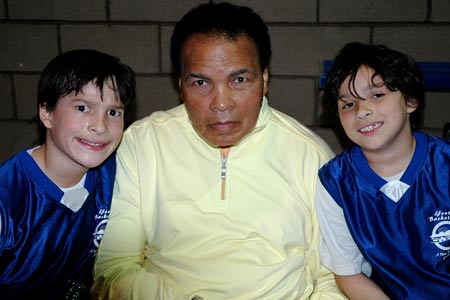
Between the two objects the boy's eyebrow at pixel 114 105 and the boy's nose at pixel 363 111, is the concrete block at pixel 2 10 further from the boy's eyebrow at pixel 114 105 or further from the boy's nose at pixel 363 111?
the boy's nose at pixel 363 111

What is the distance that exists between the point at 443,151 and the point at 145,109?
167cm

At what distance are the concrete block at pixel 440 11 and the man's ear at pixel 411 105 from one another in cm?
110

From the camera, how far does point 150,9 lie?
264 centimetres

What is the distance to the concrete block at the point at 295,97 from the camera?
8.81ft

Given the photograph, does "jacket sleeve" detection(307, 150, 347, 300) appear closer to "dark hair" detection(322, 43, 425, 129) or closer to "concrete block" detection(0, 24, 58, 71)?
"dark hair" detection(322, 43, 425, 129)

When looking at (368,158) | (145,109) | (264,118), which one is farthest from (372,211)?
(145,109)

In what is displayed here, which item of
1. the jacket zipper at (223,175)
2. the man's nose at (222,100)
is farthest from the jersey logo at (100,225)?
the man's nose at (222,100)

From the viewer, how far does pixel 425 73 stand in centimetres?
253

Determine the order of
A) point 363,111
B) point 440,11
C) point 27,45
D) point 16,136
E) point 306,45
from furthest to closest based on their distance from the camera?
point 16,136 → point 27,45 → point 306,45 → point 440,11 → point 363,111

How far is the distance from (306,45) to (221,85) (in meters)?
1.13

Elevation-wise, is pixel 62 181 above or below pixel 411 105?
below

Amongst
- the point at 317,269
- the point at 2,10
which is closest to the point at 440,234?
the point at 317,269

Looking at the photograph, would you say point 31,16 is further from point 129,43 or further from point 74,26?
point 129,43

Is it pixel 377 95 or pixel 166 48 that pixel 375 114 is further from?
pixel 166 48
